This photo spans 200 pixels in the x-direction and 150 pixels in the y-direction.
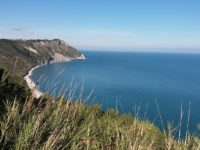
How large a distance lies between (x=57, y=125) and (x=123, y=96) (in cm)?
8154

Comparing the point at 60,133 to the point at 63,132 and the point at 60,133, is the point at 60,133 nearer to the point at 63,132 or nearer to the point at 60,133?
the point at 60,133

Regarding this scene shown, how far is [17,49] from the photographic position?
168000 millimetres

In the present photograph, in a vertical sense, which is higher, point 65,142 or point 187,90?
point 65,142

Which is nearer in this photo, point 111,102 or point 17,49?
point 111,102

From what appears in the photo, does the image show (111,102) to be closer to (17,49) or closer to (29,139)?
(29,139)

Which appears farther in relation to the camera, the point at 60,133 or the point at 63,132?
the point at 63,132

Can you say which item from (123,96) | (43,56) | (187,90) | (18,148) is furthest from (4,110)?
(43,56)

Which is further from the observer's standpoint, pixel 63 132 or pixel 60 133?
pixel 63 132

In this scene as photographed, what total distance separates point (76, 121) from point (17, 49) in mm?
167256

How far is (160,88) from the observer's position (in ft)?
342

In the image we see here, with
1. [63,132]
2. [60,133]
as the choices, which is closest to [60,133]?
[60,133]

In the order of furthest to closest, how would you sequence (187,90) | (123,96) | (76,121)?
(187,90)
(123,96)
(76,121)

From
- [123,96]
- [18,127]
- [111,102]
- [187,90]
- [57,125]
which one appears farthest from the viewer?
[187,90]

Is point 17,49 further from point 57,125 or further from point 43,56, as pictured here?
point 57,125
